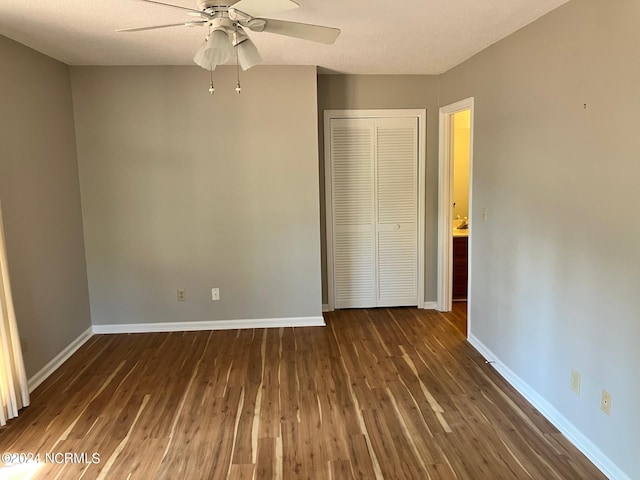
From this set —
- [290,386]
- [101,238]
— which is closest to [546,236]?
[290,386]

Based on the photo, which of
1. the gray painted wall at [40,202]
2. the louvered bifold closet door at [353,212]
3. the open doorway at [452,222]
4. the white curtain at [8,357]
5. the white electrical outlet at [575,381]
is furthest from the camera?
the louvered bifold closet door at [353,212]

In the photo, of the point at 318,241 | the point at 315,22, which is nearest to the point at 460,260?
the point at 318,241

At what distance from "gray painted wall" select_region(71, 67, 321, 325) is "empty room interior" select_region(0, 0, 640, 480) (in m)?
0.02

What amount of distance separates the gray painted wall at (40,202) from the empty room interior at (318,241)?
0.07 feet

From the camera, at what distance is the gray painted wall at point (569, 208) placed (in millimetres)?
2066

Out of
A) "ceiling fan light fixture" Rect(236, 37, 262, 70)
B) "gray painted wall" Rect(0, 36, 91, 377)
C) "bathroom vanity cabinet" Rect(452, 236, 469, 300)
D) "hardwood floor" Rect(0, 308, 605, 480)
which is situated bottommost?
"hardwood floor" Rect(0, 308, 605, 480)

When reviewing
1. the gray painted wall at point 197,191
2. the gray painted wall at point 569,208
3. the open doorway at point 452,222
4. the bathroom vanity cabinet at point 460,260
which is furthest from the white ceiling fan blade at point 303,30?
the bathroom vanity cabinet at point 460,260

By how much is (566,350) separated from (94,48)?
12.7 ft

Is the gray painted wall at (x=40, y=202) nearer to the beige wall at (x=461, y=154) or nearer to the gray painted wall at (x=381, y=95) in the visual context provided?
the gray painted wall at (x=381, y=95)

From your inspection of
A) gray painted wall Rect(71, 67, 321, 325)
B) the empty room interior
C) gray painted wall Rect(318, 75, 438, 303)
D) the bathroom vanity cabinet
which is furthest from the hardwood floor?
gray painted wall Rect(318, 75, 438, 303)

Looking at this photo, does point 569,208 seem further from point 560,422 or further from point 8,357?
point 8,357

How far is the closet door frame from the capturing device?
4.50 meters

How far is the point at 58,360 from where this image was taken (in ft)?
11.6

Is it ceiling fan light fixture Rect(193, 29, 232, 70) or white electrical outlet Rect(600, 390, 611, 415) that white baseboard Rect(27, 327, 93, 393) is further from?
white electrical outlet Rect(600, 390, 611, 415)
